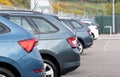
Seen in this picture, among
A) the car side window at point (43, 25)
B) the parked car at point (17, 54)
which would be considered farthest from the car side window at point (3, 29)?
the car side window at point (43, 25)

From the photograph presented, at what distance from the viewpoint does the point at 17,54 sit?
284 inches

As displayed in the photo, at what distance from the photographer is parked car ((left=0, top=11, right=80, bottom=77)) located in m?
10.7

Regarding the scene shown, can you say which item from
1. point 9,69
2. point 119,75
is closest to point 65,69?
point 119,75

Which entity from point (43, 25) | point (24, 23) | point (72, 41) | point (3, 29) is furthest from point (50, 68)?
point (3, 29)

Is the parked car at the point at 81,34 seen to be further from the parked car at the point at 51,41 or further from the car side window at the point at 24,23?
the car side window at the point at 24,23

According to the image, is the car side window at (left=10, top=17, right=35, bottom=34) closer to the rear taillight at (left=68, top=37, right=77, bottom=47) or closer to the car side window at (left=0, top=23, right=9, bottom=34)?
the rear taillight at (left=68, top=37, right=77, bottom=47)

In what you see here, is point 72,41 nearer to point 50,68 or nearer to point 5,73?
point 50,68

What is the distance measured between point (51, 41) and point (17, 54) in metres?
3.57

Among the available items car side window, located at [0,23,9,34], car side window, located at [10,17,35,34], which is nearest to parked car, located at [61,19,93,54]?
car side window, located at [10,17,35,34]

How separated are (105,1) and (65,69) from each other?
85032 mm

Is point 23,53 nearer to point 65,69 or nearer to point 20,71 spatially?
point 20,71

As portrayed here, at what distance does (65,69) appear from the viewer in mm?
10852

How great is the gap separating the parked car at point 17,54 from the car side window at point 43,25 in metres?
3.49

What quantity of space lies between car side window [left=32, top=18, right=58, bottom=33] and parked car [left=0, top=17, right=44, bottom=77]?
3491 mm
